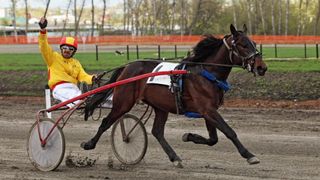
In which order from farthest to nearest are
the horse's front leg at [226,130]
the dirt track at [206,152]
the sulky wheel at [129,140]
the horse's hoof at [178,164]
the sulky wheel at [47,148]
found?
the sulky wheel at [129,140] → the sulky wheel at [47,148] → the horse's hoof at [178,164] → the dirt track at [206,152] → the horse's front leg at [226,130]

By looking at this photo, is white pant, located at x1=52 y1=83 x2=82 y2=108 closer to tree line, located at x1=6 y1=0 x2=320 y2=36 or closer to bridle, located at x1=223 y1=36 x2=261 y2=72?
bridle, located at x1=223 y1=36 x2=261 y2=72

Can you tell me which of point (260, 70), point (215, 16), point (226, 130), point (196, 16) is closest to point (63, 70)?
point (226, 130)

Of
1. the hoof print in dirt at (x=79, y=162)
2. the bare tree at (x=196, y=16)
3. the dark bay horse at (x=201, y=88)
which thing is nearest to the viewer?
the dark bay horse at (x=201, y=88)

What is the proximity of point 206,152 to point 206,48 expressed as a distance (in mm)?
1886

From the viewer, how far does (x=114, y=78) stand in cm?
890

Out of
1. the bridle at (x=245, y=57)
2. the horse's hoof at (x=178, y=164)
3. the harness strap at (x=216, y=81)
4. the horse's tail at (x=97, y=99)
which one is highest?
the bridle at (x=245, y=57)

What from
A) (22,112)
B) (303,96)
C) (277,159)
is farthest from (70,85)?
(303,96)

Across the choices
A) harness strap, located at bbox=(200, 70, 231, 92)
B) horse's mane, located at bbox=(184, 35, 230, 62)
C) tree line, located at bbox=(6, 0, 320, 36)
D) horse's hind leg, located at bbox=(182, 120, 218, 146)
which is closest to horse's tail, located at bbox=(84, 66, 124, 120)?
horse's mane, located at bbox=(184, 35, 230, 62)

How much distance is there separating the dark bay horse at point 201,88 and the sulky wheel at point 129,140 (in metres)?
0.26

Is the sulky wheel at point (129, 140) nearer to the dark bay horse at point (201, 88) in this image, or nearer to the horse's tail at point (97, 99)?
the dark bay horse at point (201, 88)

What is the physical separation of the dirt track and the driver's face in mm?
1431

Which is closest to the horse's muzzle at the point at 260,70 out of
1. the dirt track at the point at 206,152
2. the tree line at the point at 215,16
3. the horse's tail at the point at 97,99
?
the dirt track at the point at 206,152

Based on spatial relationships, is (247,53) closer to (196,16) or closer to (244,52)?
(244,52)

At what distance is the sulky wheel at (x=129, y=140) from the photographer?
28.6 feet
